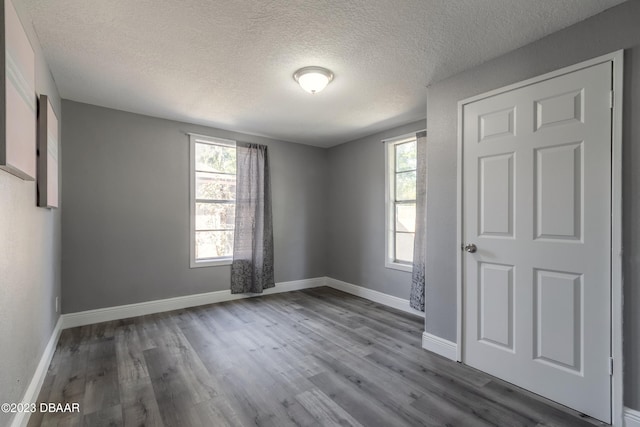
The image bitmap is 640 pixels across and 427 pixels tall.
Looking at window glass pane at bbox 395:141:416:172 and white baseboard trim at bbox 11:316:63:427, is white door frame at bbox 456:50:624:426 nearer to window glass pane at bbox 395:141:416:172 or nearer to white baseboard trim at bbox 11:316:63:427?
window glass pane at bbox 395:141:416:172

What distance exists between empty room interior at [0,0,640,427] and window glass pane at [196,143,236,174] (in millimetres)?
268

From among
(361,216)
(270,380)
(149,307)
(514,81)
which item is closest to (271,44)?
(514,81)

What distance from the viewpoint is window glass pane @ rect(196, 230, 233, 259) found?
4.12 meters

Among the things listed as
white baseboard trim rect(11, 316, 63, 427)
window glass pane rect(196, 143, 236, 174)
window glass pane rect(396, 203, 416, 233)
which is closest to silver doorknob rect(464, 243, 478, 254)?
window glass pane rect(396, 203, 416, 233)

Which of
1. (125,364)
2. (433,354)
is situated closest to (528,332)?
(433,354)

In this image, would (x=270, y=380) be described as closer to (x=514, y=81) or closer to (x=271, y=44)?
(x=271, y=44)

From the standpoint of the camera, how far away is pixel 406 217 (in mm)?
4059

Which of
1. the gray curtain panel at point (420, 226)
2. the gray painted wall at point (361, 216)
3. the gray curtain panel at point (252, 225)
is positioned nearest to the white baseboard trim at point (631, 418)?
the gray curtain panel at point (420, 226)

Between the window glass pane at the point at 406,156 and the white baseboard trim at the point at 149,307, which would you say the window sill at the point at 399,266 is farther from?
the white baseboard trim at the point at 149,307

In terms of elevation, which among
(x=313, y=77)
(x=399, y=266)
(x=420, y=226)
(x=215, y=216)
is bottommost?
(x=399, y=266)

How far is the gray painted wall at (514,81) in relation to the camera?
169 centimetres

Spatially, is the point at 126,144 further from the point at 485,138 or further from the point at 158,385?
the point at 485,138

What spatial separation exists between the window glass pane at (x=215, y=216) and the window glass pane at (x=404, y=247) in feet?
7.94

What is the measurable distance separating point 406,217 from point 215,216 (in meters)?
2.70
